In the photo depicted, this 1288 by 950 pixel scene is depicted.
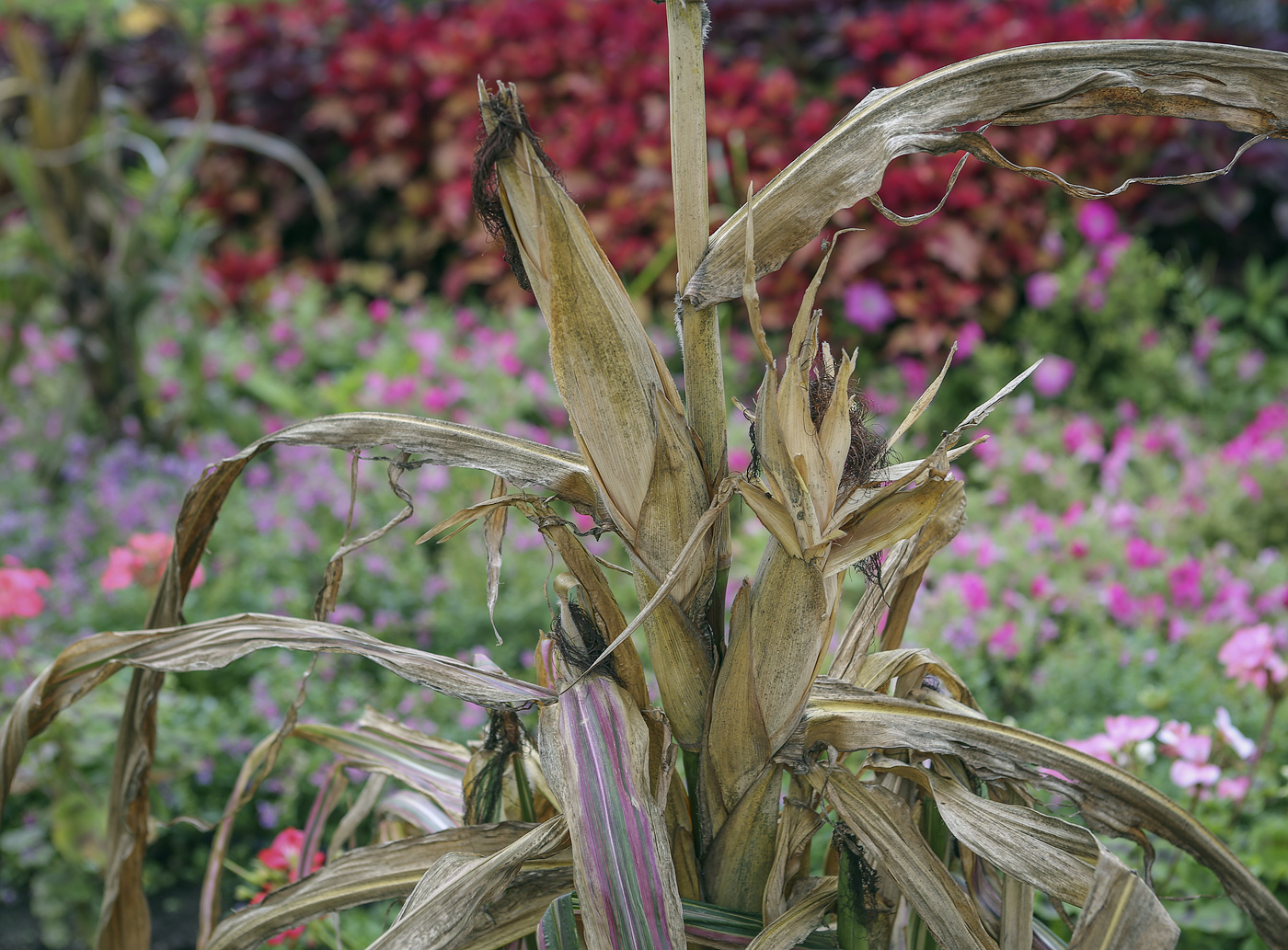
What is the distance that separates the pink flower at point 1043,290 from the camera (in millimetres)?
3441

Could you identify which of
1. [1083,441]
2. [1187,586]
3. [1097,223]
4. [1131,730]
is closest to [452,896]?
[1131,730]

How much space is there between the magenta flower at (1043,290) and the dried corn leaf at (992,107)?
2.82m

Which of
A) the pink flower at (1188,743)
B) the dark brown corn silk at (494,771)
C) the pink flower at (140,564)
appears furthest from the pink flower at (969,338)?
the dark brown corn silk at (494,771)

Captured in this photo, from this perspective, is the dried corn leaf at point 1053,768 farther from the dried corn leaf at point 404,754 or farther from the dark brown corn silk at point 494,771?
the dried corn leaf at point 404,754

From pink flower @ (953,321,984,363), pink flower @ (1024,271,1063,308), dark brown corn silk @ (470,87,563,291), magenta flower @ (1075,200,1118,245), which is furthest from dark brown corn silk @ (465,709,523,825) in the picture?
magenta flower @ (1075,200,1118,245)

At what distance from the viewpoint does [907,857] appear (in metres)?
0.84

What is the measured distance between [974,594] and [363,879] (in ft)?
5.01

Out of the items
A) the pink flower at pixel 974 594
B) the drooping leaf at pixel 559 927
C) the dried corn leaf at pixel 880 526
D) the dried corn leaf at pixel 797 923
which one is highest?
the dried corn leaf at pixel 880 526

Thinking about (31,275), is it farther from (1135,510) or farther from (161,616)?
(1135,510)

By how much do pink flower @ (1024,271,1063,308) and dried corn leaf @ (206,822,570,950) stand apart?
9.64 feet

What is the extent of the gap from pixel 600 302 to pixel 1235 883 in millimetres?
699

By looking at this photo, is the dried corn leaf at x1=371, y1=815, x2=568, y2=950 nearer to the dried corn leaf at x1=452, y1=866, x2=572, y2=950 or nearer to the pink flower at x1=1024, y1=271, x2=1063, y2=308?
the dried corn leaf at x1=452, y1=866, x2=572, y2=950

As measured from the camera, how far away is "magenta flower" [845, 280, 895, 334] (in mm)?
3545

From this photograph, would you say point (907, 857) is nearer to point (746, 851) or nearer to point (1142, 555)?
point (746, 851)
